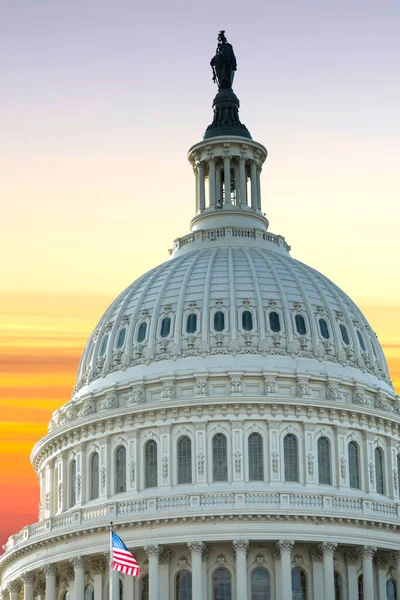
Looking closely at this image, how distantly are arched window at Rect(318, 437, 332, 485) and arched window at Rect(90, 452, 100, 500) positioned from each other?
1481cm

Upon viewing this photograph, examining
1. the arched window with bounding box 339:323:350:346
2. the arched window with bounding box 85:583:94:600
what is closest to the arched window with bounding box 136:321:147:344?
the arched window with bounding box 339:323:350:346

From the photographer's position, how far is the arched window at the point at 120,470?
114125 millimetres

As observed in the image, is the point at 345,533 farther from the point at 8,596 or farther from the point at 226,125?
the point at 226,125

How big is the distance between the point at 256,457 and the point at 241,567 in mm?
8766

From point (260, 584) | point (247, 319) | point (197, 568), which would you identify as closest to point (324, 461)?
point (260, 584)

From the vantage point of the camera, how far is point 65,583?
114 m

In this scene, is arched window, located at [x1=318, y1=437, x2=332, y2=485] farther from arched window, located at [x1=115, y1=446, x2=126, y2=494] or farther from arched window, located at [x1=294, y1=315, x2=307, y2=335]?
arched window, located at [x1=115, y1=446, x2=126, y2=494]

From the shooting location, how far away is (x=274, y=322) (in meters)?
118

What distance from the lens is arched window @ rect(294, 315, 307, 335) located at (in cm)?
11794

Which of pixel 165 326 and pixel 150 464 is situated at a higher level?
pixel 165 326

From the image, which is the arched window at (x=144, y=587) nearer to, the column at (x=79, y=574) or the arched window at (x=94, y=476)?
the column at (x=79, y=574)

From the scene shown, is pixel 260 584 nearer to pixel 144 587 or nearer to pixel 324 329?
pixel 144 587

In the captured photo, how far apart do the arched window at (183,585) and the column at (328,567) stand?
332 inches

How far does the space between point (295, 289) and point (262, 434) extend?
12.2 meters
